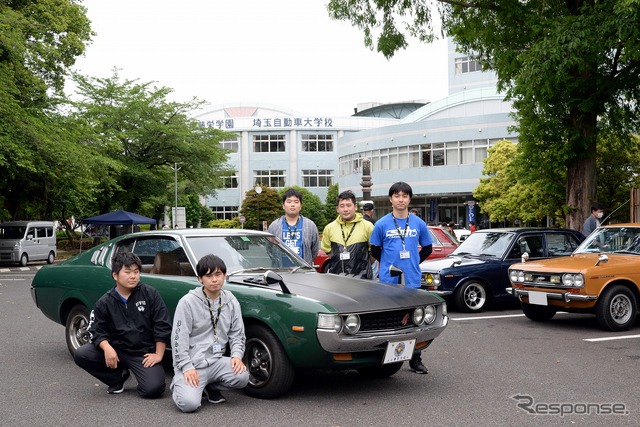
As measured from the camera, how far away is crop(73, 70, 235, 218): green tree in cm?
3847

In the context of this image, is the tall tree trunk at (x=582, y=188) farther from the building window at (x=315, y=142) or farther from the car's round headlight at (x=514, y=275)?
the building window at (x=315, y=142)

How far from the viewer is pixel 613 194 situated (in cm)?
2294

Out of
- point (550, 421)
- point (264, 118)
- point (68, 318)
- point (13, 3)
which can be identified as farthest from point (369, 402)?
point (264, 118)

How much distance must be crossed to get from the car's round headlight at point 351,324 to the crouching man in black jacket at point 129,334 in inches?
63.3

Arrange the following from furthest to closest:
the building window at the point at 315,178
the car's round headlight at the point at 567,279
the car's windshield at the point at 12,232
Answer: the building window at the point at 315,178, the car's windshield at the point at 12,232, the car's round headlight at the point at 567,279

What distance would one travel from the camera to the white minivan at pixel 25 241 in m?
29.0

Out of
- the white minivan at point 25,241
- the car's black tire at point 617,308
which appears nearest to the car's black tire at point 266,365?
the car's black tire at point 617,308

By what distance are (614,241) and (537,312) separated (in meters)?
1.58

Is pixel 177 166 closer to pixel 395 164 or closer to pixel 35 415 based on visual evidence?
pixel 395 164

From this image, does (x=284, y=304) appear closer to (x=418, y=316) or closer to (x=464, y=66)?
(x=418, y=316)

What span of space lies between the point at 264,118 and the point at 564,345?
248 ft

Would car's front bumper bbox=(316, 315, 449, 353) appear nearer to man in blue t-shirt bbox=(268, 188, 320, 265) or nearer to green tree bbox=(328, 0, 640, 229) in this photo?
man in blue t-shirt bbox=(268, 188, 320, 265)

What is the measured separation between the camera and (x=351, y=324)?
558 cm

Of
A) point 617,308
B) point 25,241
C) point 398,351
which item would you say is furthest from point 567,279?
point 25,241
